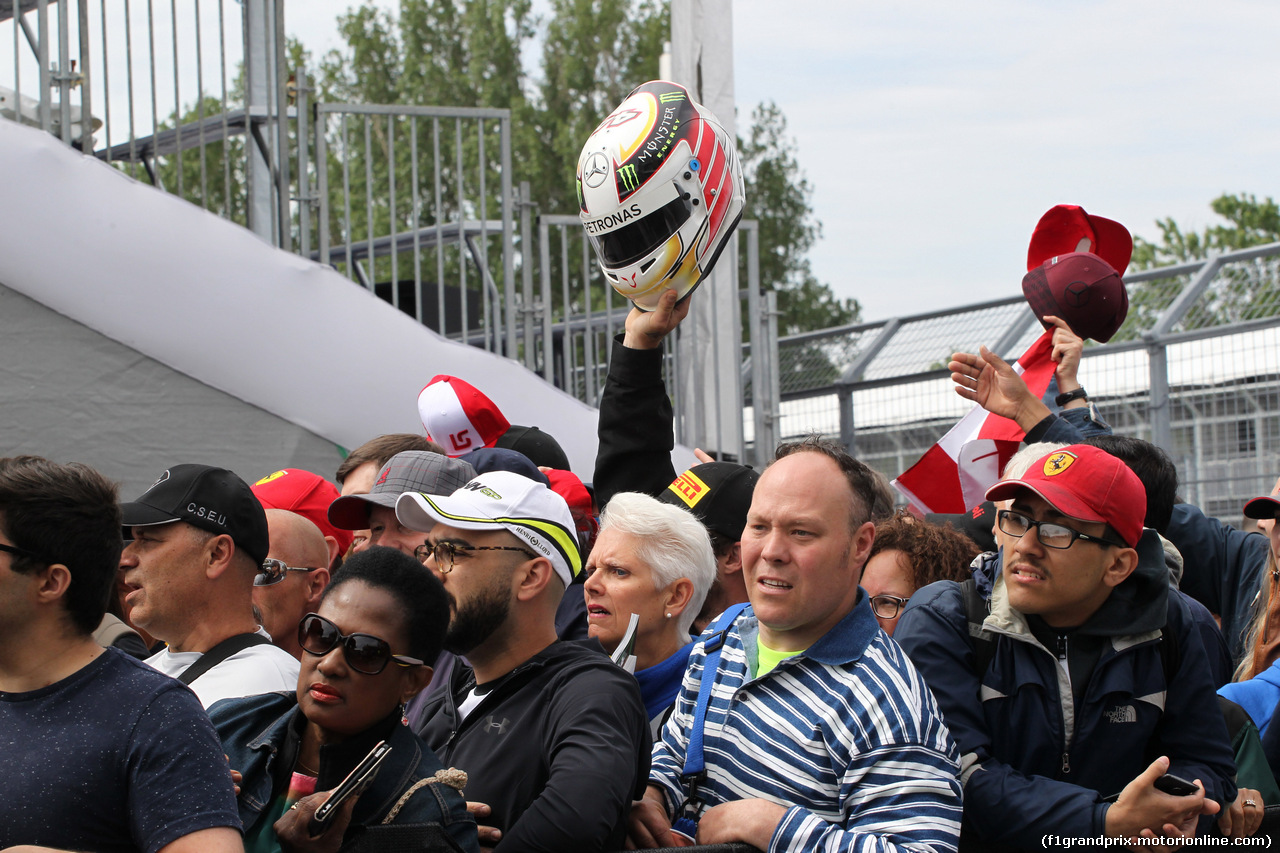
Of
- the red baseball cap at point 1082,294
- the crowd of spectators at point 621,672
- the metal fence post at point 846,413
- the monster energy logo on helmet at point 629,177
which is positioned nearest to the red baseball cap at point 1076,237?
the red baseball cap at point 1082,294

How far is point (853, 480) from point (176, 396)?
4.06 meters

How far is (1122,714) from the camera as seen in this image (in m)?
3.06

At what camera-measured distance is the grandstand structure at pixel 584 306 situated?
6.33 metres

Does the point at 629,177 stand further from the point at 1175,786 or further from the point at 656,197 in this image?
the point at 1175,786

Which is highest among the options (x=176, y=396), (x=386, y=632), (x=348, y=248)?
(x=348, y=248)

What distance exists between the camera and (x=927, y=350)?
31.1 ft

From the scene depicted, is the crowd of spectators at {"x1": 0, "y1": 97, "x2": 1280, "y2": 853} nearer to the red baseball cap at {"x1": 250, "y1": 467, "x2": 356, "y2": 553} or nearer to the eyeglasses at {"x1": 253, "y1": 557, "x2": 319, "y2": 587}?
the eyeglasses at {"x1": 253, "y1": 557, "x2": 319, "y2": 587}

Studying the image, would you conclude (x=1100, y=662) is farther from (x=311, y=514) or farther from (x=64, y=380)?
(x=64, y=380)

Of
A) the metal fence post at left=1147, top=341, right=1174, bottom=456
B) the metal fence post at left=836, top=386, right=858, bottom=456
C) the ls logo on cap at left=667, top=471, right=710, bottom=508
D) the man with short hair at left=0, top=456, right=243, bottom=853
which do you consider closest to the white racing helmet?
the ls logo on cap at left=667, top=471, right=710, bottom=508

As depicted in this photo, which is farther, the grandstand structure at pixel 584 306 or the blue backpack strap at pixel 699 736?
the grandstand structure at pixel 584 306

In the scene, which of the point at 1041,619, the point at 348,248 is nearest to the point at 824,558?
the point at 1041,619

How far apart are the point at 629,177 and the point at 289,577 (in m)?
1.70

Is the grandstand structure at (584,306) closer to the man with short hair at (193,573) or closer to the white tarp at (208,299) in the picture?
the white tarp at (208,299)

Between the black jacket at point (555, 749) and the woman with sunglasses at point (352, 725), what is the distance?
0.19m
